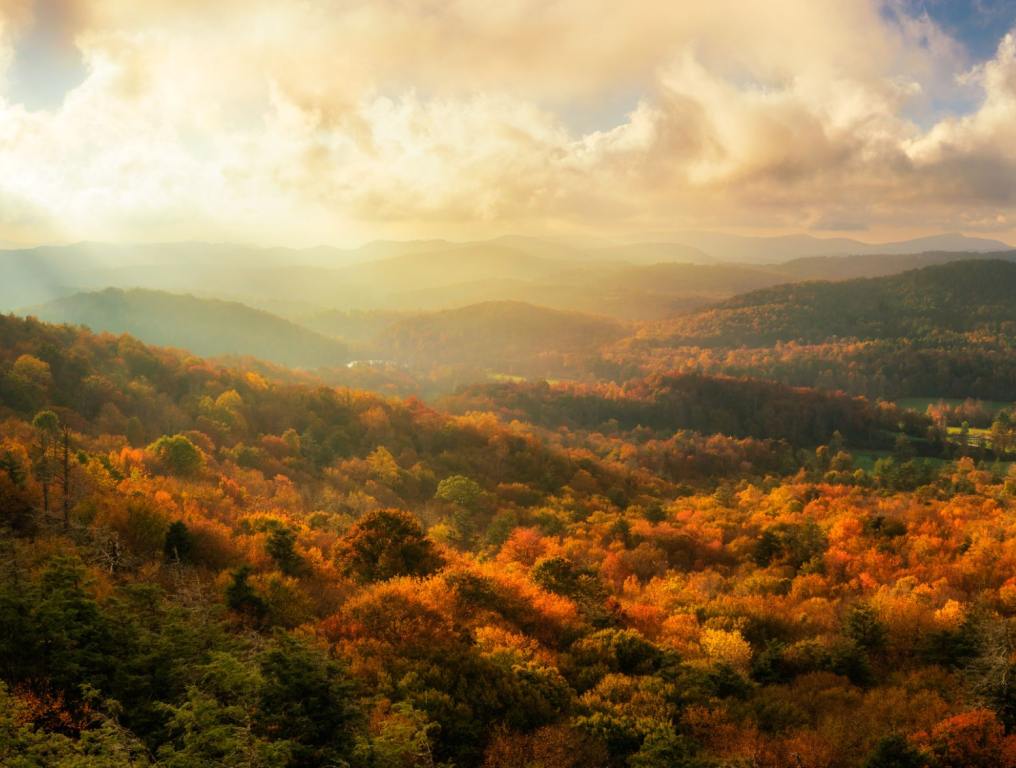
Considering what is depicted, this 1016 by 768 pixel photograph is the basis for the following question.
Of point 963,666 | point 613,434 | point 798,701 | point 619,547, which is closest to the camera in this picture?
point 798,701

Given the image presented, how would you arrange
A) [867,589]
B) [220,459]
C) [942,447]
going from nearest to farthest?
[867,589] → [220,459] → [942,447]

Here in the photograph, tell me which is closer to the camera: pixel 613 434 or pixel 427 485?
pixel 427 485

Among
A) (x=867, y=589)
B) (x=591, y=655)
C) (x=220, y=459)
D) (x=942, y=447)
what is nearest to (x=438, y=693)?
(x=591, y=655)

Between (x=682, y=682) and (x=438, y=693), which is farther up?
(x=438, y=693)

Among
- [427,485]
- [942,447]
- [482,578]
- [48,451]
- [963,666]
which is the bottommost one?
[942,447]

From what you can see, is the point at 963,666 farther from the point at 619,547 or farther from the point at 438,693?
the point at 619,547

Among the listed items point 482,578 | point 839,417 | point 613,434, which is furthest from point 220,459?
point 839,417

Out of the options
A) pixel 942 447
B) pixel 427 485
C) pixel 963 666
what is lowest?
pixel 942 447

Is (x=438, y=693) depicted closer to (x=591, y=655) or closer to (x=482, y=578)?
(x=591, y=655)

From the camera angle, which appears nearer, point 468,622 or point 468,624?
point 468,624
